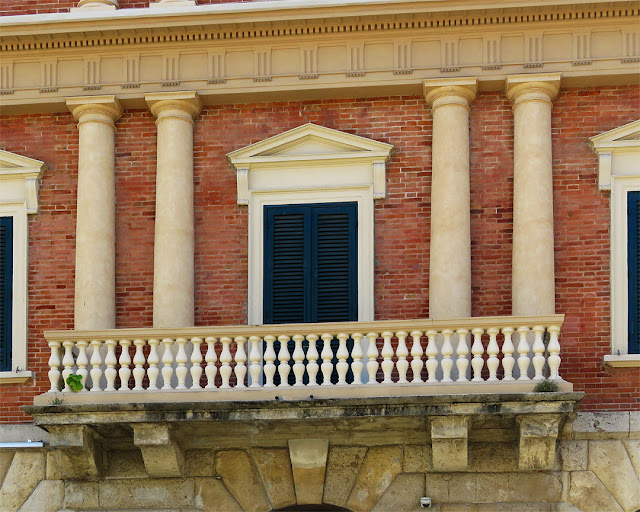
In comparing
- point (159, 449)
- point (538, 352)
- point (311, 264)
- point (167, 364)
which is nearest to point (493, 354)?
point (538, 352)

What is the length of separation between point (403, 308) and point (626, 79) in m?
4.10

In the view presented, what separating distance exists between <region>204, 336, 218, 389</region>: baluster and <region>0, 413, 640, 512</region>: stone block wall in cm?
99

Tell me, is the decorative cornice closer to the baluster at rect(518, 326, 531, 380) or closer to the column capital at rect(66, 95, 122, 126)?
the column capital at rect(66, 95, 122, 126)

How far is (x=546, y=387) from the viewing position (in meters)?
17.1

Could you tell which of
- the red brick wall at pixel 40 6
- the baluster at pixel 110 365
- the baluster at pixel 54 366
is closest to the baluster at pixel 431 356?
the baluster at pixel 110 365

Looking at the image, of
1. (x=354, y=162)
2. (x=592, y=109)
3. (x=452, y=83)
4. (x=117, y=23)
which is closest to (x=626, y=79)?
(x=592, y=109)

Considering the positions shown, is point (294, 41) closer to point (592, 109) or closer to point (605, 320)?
point (592, 109)

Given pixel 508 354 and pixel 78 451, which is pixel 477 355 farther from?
pixel 78 451

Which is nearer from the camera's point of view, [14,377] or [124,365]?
[124,365]

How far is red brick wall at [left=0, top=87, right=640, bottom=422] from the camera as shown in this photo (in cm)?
1869

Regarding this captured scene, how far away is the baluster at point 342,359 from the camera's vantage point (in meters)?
17.5

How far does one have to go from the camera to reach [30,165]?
19781mm

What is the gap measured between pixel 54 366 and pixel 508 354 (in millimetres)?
5446

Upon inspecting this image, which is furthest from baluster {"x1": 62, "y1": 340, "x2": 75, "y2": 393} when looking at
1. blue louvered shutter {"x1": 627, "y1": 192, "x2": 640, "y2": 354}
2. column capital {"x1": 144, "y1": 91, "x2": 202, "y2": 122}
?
blue louvered shutter {"x1": 627, "y1": 192, "x2": 640, "y2": 354}
